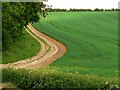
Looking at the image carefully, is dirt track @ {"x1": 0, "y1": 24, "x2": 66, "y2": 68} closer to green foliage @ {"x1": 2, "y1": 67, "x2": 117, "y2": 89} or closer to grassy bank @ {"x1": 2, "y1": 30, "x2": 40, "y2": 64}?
grassy bank @ {"x1": 2, "y1": 30, "x2": 40, "y2": 64}

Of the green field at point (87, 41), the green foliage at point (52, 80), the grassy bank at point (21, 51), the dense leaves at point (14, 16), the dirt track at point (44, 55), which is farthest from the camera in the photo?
the grassy bank at point (21, 51)

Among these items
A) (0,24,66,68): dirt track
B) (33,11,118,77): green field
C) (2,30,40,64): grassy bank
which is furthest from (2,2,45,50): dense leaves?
(33,11,118,77): green field

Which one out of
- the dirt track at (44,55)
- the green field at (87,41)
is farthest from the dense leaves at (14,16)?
the green field at (87,41)

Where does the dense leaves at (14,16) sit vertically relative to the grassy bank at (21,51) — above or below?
above

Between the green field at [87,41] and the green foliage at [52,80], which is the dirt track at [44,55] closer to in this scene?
the green field at [87,41]

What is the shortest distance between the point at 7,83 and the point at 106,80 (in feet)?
18.9

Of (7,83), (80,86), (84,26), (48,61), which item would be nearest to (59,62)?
(48,61)

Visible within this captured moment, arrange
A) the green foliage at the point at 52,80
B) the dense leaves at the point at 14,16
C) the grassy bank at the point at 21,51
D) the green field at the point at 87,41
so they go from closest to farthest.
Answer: the green foliage at the point at 52,80 < the green field at the point at 87,41 < the dense leaves at the point at 14,16 < the grassy bank at the point at 21,51

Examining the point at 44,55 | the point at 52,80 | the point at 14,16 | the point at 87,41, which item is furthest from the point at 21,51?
the point at 52,80

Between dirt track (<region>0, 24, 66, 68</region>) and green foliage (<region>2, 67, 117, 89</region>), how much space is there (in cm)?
856

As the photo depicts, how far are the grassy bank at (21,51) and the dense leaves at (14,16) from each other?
106cm

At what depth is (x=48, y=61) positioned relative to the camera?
37.4m

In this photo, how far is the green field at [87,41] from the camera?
3360 cm

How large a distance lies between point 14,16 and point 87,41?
1457 centimetres
